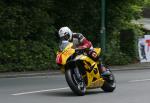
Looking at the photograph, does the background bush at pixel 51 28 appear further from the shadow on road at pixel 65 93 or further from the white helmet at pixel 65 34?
the white helmet at pixel 65 34

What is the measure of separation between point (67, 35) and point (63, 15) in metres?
15.6

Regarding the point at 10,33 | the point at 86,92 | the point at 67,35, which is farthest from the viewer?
the point at 10,33

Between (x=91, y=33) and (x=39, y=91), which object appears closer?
(x=39, y=91)

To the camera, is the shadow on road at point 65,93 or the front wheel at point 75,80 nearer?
the front wheel at point 75,80

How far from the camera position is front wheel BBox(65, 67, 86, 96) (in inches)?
571

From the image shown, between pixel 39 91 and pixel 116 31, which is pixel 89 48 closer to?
pixel 39 91

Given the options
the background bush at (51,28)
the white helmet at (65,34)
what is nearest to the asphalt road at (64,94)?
the white helmet at (65,34)

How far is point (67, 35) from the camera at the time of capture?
14617mm

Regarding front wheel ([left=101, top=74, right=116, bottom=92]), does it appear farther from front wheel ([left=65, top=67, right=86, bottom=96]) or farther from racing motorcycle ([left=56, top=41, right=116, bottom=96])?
front wheel ([left=65, top=67, right=86, bottom=96])

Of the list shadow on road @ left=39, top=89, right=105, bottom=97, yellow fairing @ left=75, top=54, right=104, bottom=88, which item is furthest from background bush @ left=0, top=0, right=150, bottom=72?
yellow fairing @ left=75, top=54, right=104, bottom=88

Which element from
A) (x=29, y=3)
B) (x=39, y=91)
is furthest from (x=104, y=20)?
(x=39, y=91)

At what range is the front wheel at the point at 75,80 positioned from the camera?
14508mm

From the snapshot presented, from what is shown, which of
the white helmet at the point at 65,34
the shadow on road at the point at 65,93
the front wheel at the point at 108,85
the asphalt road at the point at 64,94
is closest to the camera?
the asphalt road at the point at 64,94

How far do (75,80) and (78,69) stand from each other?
0.29m
